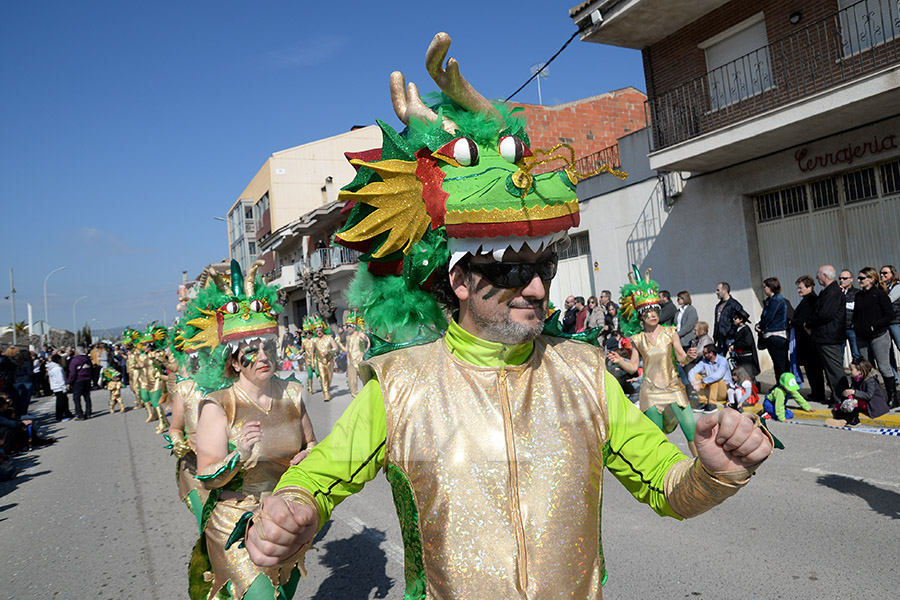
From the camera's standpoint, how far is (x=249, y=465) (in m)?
3.61

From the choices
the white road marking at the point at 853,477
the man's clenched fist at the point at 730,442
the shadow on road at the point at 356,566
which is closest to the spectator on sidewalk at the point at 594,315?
the white road marking at the point at 853,477

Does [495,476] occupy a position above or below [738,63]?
below

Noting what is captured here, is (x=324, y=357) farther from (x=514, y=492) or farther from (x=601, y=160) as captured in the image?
(x=514, y=492)

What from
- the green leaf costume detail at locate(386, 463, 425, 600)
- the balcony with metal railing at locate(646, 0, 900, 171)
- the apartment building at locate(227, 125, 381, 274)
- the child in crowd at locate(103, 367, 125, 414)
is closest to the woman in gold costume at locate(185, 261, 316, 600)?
the green leaf costume detail at locate(386, 463, 425, 600)

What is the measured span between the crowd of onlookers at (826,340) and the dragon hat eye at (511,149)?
20.3 feet

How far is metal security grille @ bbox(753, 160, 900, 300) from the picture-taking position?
10.7m

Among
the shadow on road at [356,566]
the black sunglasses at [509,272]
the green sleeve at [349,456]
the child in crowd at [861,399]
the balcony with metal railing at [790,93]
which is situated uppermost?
the balcony with metal railing at [790,93]

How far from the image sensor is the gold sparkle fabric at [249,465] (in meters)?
3.37

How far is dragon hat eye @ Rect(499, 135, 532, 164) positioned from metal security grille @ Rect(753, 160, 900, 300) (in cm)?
1091

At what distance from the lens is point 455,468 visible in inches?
75.2

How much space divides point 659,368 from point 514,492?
596cm

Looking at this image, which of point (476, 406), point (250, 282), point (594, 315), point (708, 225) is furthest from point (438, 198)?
point (708, 225)

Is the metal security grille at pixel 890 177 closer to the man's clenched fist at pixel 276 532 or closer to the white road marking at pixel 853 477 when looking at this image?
the white road marking at pixel 853 477

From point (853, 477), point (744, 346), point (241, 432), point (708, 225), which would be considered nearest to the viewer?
point (241, 432)
